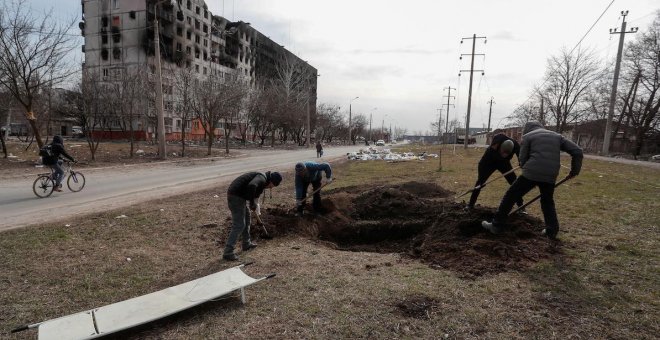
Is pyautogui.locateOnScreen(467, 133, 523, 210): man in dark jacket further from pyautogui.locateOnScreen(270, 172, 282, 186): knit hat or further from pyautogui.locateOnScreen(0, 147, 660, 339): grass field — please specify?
pyautogui.locateOnScreen(270, 172, 282, 186): knit hat

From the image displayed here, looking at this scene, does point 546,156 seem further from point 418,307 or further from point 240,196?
point 240,196

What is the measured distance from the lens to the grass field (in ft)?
10.6

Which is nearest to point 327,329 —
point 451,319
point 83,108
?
point 451,319

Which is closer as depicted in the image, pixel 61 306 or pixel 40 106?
pixel 61 306

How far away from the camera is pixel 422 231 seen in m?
6.84

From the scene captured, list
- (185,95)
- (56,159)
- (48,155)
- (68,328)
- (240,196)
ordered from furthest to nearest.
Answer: (185,95)
(56,159)
(48,155)
(240,196)
(68,328)

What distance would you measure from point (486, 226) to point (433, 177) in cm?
951

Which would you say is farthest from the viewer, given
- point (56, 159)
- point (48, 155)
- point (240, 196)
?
point (56, 159)

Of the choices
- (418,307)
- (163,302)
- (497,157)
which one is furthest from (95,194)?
(497,157)

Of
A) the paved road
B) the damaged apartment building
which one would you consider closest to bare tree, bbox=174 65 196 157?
the paved road

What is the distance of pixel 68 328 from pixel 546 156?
18.8ft

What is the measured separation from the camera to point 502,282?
404 centimetres

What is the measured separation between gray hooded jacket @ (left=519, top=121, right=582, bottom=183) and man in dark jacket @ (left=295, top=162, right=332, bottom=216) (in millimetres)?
3603

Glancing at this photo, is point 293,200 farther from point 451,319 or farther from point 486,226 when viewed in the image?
point 451,319
